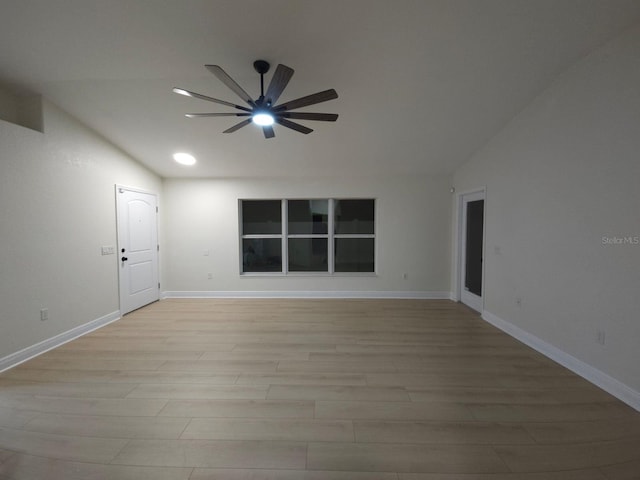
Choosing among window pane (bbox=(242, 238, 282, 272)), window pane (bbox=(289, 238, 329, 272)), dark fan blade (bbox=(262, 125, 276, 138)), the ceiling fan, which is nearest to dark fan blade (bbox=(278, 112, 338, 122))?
the ceiling fan

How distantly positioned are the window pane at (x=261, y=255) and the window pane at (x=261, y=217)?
19 cm

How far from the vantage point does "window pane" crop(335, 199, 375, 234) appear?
5418mm

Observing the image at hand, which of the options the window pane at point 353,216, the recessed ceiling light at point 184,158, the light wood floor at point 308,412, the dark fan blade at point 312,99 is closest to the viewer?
the light wood floor at point 308,412

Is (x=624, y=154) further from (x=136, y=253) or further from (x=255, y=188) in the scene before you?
(x=136, y=253)

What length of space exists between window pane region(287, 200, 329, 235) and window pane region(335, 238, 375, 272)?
464 mm

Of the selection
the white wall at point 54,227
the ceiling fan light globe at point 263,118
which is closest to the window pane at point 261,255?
the white wall at point 54,227

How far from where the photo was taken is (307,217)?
552cm

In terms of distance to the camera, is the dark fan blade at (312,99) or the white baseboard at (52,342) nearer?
the dark fan blade at (312,99)

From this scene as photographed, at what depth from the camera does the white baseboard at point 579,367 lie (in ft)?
7.00

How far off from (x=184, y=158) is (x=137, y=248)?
67.1 inches

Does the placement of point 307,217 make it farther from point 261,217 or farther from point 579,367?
point 579,367

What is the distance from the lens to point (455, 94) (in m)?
3.00

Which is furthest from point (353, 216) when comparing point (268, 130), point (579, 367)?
point (579, 367)

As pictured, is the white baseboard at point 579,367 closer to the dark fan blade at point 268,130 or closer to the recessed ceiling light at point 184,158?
the dark fan blade at point 268,130
